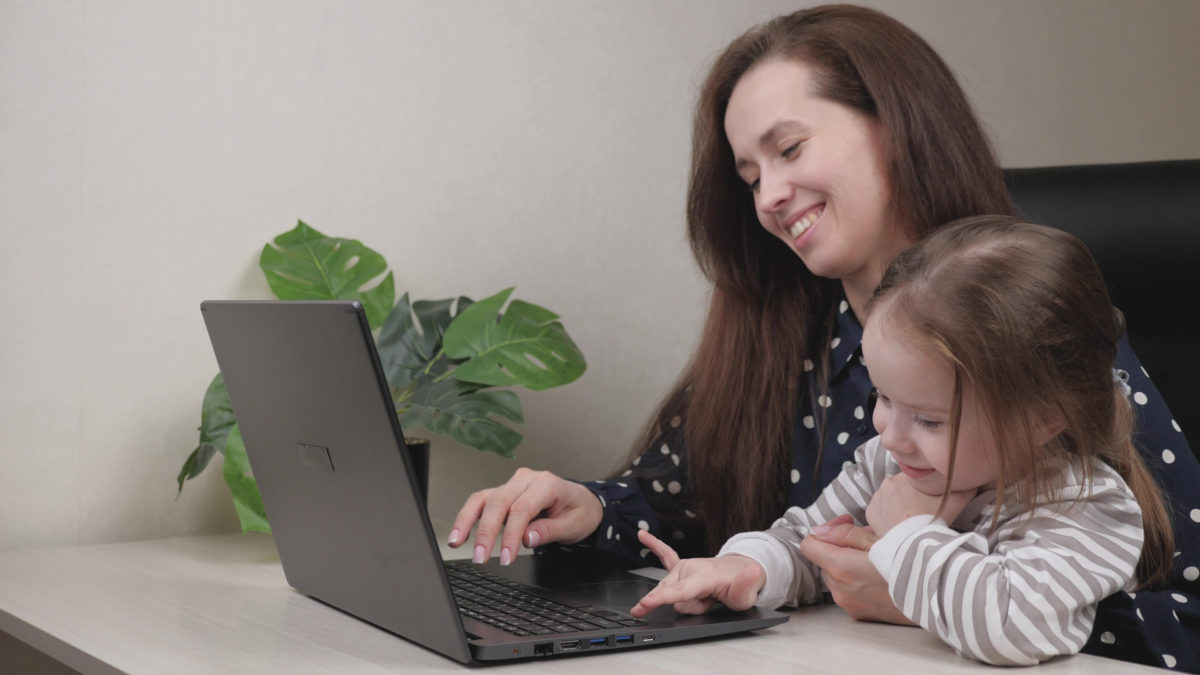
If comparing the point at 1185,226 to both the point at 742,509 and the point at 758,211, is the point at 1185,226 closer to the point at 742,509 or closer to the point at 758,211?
the point at 758,211

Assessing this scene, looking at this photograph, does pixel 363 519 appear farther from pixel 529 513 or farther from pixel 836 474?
pixel 836 474

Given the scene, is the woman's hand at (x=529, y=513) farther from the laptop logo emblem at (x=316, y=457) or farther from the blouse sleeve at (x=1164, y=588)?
the blouse sleeve at (x=1164, y=588)

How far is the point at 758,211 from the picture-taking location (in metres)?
1.34

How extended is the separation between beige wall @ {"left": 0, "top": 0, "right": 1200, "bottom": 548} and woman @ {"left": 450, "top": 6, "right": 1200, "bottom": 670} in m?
0.38

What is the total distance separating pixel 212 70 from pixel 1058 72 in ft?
5.20

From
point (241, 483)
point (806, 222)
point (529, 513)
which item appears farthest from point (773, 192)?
point (241, 483)

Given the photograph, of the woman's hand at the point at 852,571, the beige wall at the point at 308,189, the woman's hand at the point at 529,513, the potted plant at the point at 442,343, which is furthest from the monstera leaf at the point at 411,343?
the woman's hand at the point at 852,571

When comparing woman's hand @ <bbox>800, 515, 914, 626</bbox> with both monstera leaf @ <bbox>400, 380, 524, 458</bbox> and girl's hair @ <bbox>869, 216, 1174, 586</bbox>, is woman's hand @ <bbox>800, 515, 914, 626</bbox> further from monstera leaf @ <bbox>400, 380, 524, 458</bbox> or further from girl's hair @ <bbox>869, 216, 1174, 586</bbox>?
monstera leaf @ <bbox>400, 380, 524, 458</bbox>

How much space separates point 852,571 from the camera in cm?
98

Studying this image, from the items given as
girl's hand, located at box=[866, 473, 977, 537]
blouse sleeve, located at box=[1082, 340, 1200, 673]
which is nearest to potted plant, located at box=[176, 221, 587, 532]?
girl's hand, located at box=[866, 473, 977, 537]

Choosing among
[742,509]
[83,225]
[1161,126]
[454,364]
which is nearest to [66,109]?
[83,225]

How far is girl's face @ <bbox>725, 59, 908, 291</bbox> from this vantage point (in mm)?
1291

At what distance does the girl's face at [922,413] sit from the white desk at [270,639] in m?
0.14

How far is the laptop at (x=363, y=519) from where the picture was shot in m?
0.83
